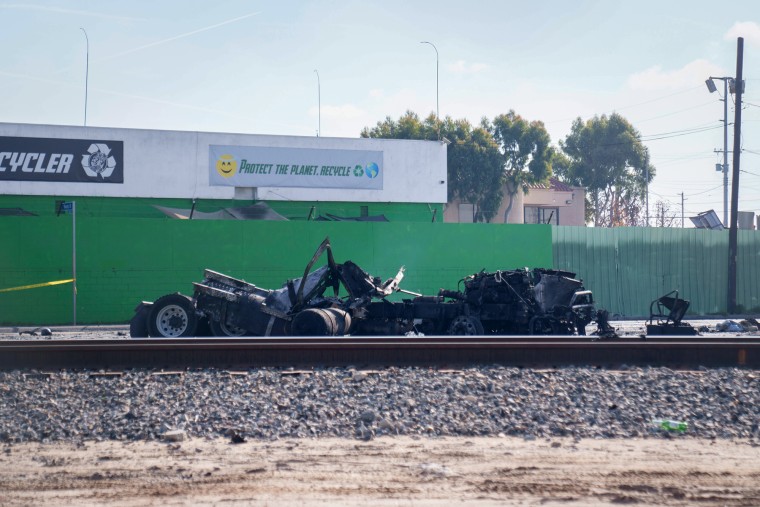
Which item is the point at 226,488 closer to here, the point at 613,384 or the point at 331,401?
the point at 331,401

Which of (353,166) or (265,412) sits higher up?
(353,166)

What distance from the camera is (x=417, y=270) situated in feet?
86.8

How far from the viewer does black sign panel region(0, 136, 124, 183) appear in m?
29.0

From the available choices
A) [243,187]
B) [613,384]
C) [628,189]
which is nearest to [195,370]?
[613,384]

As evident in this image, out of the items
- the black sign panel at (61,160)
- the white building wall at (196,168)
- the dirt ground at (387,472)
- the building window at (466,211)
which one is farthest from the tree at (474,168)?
the dirt ground at (387,472)

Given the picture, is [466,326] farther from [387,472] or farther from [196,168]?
[196,168]

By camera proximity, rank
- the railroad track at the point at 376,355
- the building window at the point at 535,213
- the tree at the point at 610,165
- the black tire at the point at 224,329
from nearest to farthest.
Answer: the railroad track at the point at 376,355 → the black tire at the point at 224,329 → the building window at the point at 535,213 → the tree at the point at 610,165

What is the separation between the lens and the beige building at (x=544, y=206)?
2361 inches

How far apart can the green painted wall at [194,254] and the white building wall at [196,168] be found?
554 cm

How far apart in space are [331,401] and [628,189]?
216 feet

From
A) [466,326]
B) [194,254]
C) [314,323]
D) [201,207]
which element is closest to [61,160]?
[201,207]

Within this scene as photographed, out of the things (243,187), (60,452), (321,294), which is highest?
(243,187)

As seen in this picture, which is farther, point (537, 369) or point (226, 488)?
point (537, 369)

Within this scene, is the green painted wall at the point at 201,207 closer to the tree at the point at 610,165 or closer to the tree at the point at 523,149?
the tree at the point at 523,149
